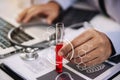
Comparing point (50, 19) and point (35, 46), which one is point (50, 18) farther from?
point (35, 46)

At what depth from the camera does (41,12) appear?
1027mm

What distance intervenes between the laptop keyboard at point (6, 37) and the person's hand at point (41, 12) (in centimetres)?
9

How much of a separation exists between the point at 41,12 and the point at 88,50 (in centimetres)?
41

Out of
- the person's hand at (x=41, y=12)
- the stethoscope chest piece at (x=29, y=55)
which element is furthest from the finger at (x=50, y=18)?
the stethoscope chest piece at (x=29, y=55)

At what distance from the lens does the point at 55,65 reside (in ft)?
2.23

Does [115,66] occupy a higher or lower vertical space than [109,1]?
lower

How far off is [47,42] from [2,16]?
250mm

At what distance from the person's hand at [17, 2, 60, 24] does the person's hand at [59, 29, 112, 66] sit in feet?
1.05

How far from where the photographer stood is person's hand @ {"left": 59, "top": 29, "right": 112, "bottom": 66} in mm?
654

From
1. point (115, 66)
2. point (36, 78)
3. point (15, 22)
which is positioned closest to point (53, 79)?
point (36, 78)

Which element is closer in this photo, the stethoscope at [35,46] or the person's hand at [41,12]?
the stethoscope at [35,46]

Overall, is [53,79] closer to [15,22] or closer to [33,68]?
[33,68]

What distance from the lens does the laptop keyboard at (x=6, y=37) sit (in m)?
0.77

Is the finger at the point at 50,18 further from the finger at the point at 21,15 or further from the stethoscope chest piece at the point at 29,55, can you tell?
the stethoscope chest piece at the point at 29,55
